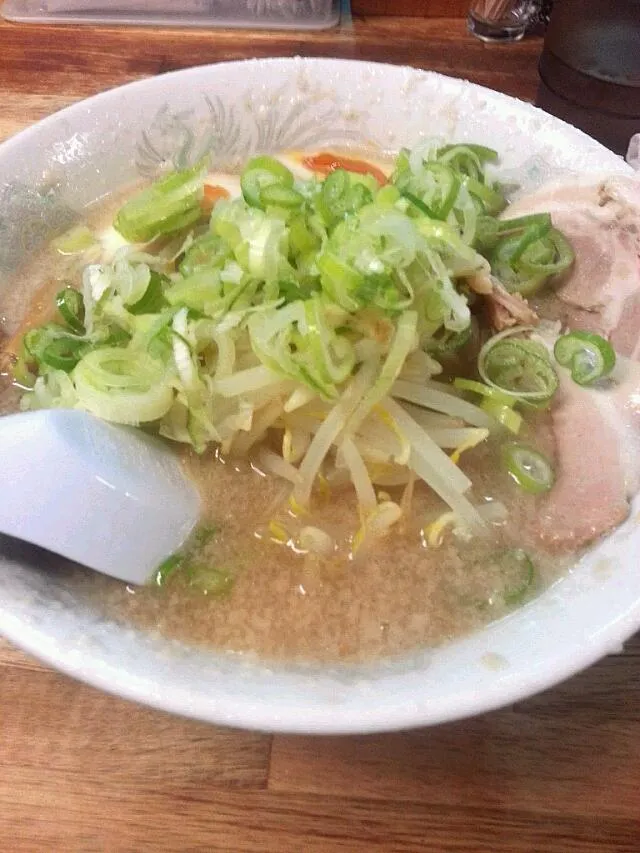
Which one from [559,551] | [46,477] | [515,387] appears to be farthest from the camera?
[515,387]

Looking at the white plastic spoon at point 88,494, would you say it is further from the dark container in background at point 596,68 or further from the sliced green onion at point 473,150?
the dark container in background at point 596,68

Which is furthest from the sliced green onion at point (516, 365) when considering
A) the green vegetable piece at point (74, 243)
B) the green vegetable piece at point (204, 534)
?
the green vegetable piece at point (74, 243)

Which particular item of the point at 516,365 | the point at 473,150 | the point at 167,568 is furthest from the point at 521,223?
the point at 167,568

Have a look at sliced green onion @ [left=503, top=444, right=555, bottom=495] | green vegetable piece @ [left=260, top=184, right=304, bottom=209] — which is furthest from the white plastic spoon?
sliced green onion @ [left=503, top=444, right=555, bottom=495]

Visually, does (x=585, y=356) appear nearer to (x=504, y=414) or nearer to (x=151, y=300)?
(x=504, y=414)

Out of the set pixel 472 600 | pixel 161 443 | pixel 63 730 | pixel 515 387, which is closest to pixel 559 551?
pixel 472 600

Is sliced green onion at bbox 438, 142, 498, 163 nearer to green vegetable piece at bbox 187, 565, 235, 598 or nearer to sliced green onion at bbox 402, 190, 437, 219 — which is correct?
sliced green onion at bbox 402, 190, 437, 219

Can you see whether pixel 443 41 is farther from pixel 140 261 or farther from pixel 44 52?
pixel 140 261
